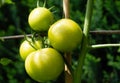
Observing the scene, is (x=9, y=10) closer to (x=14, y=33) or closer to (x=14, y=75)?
(x=14, y=33)

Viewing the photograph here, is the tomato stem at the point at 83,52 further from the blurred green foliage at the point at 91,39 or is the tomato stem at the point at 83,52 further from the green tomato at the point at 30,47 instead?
the blurred green foliage at the point at 91,39

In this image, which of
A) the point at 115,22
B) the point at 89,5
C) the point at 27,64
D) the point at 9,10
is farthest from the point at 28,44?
the point at 9,10

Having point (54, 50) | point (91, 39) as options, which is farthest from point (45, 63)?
point (91, 39)

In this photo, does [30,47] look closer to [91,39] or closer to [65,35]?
[65,35]

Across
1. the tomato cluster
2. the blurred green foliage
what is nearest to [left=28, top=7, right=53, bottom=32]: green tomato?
the tomato cluster

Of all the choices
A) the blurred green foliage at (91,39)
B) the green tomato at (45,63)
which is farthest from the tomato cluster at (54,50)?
the blurred green foliage at (91,39)

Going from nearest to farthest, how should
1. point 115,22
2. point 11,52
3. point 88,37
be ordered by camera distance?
point 88,37
point 115,22
point 11,52

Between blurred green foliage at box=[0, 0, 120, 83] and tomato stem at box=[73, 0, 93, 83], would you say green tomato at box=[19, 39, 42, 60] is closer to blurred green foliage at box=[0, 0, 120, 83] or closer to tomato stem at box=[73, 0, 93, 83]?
tomato stem at box=[73, 0, 93, 83]
